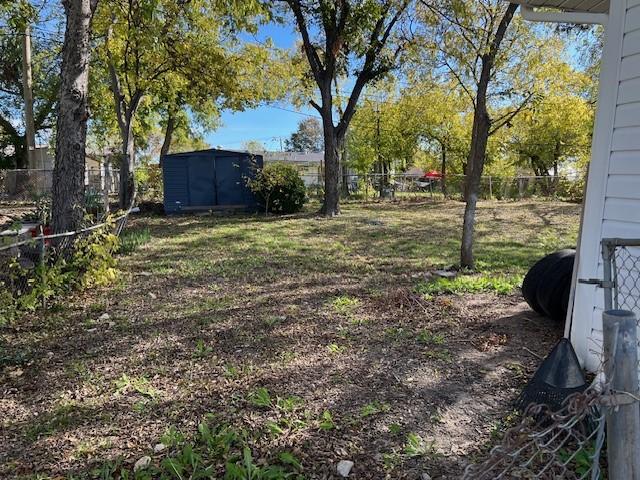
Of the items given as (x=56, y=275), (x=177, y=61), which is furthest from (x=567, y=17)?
(x=177, y=61)

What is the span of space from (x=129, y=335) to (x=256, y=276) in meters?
2.33

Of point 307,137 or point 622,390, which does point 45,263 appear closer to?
point 622,390

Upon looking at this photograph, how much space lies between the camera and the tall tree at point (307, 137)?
250 feet

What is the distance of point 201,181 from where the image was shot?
14312 mm

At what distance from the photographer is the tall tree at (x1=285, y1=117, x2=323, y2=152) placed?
76.3 metres

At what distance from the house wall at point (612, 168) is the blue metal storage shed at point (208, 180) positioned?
11.8m

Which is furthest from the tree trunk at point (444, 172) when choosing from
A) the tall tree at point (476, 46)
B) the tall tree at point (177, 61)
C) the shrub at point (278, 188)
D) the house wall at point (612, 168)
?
the house wall at point (612, 168)

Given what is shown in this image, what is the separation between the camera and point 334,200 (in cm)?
1359

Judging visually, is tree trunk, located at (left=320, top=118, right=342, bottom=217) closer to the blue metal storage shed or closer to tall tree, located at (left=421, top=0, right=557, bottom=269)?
the blue metal storage shed

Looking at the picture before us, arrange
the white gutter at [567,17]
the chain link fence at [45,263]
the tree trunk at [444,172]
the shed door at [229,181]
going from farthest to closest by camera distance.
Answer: the tree trunk at [444,172], the shed door at [229,181], the chain link fence at [45,263], the white gutter at [567,17]

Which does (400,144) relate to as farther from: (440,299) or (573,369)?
(573,369)

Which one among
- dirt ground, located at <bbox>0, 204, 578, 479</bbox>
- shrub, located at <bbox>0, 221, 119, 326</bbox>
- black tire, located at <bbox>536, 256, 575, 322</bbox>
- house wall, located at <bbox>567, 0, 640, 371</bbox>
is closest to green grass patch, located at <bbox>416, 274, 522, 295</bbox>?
dirt ground, located at <bbox>0, 204, 578, 479</bbox>

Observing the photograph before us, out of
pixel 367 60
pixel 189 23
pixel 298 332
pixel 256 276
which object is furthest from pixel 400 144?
pixel 298 332

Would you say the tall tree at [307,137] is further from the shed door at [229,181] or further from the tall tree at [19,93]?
the shed door at [229,181]
